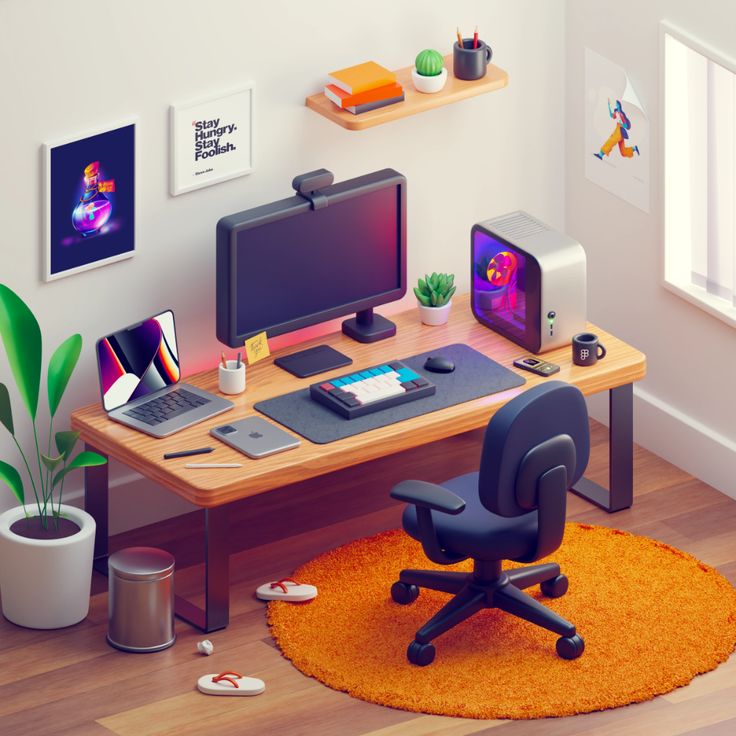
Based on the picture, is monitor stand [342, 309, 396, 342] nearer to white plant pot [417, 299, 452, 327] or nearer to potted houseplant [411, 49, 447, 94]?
white plant pot [417, 299, 452, 327]

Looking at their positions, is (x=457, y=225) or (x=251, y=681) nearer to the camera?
(x=251, y=681)

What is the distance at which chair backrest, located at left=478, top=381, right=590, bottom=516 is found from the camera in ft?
17.2

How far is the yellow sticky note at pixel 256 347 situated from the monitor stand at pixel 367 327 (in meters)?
0.40

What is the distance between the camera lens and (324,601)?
19.6 feet

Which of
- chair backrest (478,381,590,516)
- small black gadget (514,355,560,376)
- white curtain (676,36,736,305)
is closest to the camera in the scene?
chair backrest (478,381,590,516)

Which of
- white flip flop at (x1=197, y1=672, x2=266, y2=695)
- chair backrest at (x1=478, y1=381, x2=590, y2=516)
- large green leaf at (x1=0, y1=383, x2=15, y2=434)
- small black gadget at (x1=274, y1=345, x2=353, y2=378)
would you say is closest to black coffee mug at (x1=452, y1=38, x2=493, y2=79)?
small black gadget at (x1=274, y1=345, x2=353, y2=378)

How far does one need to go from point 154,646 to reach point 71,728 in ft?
1.48

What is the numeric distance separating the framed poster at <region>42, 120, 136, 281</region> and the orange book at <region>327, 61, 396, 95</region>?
71cm

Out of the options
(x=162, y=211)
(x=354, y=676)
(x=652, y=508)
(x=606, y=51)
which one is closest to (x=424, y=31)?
(x=606, y=51)

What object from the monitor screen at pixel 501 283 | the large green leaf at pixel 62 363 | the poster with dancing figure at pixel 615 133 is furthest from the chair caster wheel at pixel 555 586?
the large green leaf at pixel 62 363

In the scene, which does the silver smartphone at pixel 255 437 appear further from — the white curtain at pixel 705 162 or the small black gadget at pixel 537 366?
the white curtain at pixel 705 162

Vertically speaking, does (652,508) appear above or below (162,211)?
below

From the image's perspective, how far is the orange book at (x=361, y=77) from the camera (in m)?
6.17

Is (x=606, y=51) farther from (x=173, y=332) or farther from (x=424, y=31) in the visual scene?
(x=173, y=332)
